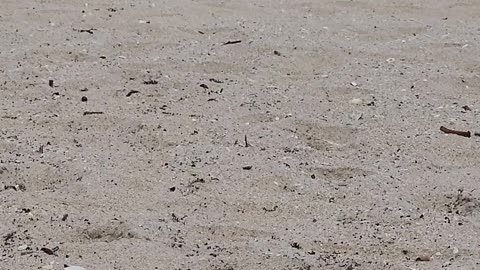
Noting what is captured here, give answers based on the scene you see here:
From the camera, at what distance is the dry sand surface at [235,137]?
7.02 ft

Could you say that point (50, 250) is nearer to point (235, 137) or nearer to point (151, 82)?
point (235, 137)

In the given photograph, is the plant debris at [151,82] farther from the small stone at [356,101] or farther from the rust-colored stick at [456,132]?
the rust-colored stick at [456,132]

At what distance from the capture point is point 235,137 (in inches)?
108

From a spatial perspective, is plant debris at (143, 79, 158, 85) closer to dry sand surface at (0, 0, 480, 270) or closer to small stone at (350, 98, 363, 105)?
dry sand surface at (0, 0, 480, 270)

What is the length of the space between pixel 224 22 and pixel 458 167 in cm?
159

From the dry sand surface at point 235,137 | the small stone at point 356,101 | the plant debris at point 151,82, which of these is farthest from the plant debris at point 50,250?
the small stone at point 356,101

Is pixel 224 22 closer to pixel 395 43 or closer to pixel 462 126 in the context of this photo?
pixel 395 43

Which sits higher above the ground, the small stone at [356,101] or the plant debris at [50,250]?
the small stone at [356,101]

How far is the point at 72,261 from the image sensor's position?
2029 millimetres

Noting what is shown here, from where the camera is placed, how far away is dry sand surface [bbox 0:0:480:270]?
214 cm

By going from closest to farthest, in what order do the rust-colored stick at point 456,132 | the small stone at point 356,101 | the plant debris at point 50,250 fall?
the plant debris at point 50,250
the rust-colored stick at point 456,132
the small stone at point 356,101

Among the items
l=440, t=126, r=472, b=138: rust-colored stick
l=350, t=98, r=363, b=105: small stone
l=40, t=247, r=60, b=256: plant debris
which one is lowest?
l=40, t=247, r=60, b=256: plant debris

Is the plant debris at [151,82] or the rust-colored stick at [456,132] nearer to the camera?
the rust-colored stick at [456,132]

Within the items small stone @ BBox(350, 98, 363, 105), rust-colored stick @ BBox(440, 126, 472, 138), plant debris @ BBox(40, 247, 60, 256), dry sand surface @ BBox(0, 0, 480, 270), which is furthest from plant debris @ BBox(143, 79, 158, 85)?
plant debris @ BBox(40, 247, 60, 256)
